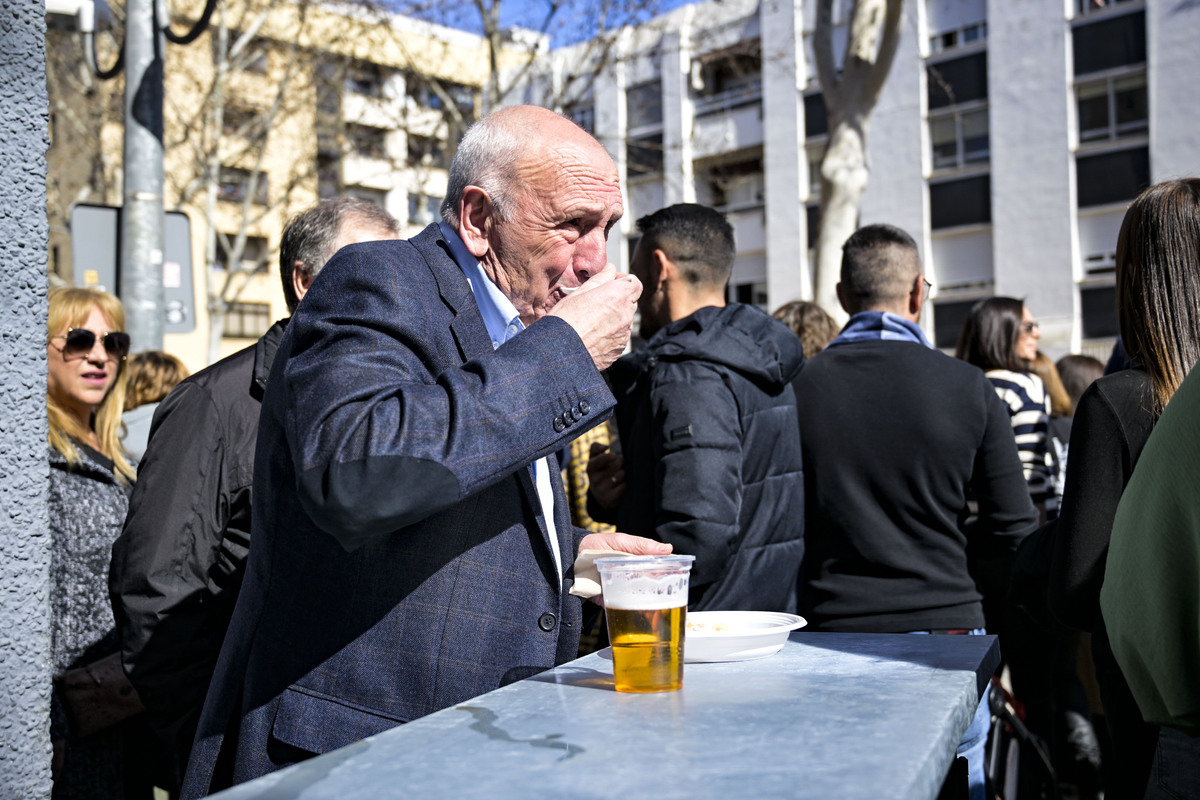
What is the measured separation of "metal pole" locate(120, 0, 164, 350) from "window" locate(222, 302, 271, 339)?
1211 inches

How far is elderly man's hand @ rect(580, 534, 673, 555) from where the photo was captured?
6.50 ft

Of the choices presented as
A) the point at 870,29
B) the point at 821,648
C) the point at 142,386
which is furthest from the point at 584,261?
the point at 870,29

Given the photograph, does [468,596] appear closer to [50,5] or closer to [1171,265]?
[1171,265]

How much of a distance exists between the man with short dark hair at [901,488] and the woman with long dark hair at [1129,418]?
973 mm

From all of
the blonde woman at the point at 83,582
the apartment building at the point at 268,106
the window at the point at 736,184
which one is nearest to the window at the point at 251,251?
the apartment building at the point at 268,106

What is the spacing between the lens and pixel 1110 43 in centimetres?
2470

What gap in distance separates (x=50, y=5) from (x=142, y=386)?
6.15ft

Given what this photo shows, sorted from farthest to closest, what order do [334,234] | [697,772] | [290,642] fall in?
[334,234] < [290,642] < [697,772]

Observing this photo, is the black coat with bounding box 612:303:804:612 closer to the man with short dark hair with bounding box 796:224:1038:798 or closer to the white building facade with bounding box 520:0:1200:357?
the man with short dark hair with bounding box 796:224:1038:798

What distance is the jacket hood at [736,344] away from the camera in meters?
3.29

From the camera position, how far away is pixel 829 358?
12.0 ft

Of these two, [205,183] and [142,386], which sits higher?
[205,183]

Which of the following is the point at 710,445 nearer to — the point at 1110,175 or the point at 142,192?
the point at 142,192

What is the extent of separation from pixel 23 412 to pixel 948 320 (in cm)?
2749
